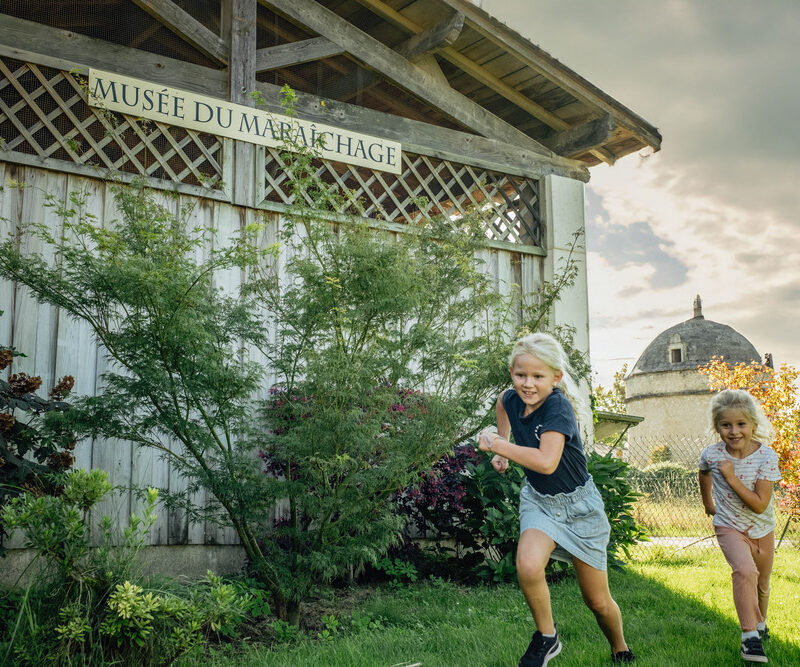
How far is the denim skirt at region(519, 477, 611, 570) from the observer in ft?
10.9

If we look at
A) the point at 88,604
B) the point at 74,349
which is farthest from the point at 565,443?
the point at 74,349

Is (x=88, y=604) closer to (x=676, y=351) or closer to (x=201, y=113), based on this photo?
(x=201, y=113)

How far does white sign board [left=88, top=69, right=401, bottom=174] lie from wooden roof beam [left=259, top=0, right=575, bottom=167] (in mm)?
939

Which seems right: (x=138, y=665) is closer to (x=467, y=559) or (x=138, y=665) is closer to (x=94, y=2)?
(x=467, y=559)

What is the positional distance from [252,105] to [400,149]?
1.60m

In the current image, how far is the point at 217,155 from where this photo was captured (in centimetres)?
675

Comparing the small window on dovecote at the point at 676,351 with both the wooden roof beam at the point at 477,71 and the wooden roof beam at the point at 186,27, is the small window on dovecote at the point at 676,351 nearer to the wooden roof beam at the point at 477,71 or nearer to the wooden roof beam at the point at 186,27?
the wooden roof beam at the point at 477,71

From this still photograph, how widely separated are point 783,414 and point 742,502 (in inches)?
354

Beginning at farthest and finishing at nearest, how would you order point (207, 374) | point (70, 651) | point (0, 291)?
point (0, 291)
point (207, 374)
point (70, 651)

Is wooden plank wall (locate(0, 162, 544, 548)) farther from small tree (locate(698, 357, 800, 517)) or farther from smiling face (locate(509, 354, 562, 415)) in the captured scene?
small tree (locate(698, 357, 800, 517))

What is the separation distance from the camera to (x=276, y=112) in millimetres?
7074

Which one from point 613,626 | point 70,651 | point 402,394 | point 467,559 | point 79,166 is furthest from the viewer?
point 467,559

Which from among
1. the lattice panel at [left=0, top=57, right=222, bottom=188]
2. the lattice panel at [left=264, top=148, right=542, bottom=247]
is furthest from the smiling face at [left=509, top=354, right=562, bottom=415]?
the lattice panel at [left=264, top=148, right=542, bottom=247]

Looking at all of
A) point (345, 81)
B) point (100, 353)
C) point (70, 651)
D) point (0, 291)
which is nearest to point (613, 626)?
point (70, 651)
